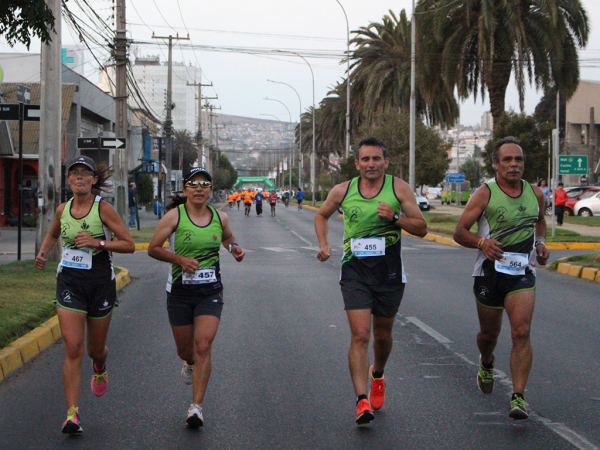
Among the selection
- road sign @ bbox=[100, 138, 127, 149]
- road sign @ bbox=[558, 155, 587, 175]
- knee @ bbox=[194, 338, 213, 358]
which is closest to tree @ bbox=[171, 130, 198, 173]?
road sign @ bbox=[558, 155, 587, 175]

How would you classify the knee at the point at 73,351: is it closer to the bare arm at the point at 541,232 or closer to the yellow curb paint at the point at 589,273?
the bare arm at the point at 541,232

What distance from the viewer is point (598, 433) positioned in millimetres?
5270

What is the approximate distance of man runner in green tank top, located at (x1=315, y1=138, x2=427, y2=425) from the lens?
557cm

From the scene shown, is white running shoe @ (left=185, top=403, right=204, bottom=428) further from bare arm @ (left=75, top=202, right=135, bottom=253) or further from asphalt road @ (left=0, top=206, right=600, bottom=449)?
bare arm @ (left=75, top=202, right=135, bottom=253)

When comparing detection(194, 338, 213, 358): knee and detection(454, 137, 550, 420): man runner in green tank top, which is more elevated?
detection(454, 137, 550, 420): man runner in green tank top

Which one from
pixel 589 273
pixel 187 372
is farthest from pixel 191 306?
pixel 589 273

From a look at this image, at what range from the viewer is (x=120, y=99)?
87.0 feet

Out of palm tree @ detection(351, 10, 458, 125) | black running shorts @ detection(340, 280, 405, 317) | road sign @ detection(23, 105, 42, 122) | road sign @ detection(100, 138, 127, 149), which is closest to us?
black running shorts @ detection(340, 280, 405, 317)

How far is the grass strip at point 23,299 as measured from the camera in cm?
827

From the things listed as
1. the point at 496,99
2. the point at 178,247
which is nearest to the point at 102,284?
the point at 178,247

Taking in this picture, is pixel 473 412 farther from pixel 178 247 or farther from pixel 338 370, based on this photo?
pixel 178 247

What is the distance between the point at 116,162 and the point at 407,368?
67.9 ft

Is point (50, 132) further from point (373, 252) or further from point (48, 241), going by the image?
point (373, 252)

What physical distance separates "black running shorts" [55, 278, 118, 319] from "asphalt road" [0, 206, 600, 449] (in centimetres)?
78
